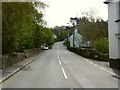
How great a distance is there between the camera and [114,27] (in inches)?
1150

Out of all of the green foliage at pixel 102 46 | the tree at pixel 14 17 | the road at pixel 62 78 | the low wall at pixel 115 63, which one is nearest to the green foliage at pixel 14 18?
the tree at pixel 14 17

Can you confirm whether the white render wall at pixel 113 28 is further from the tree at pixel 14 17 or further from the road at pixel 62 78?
the tree at pixel 14 17

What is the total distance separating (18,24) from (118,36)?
373 inches

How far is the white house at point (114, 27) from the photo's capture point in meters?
28.5

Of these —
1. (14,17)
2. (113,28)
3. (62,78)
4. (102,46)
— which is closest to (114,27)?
(113,28)

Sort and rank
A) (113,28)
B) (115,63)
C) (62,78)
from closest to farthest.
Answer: (62,78) → (115,63) → (113,28)

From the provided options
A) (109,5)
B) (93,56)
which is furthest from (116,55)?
(93,56)

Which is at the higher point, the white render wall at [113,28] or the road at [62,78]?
the white render wall at [113,28]

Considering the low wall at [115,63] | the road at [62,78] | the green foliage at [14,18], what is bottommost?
the road at [62,78]

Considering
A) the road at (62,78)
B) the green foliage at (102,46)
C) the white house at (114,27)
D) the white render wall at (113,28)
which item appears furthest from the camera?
the green foliage at (102,46)

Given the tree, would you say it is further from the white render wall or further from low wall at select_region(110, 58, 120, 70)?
low wall at select_region(110, 58, 120, 70)

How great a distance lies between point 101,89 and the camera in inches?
557

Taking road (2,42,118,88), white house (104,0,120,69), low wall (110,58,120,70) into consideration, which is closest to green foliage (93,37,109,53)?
white house (104,0,120,69)

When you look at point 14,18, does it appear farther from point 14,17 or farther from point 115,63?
point 115,63
